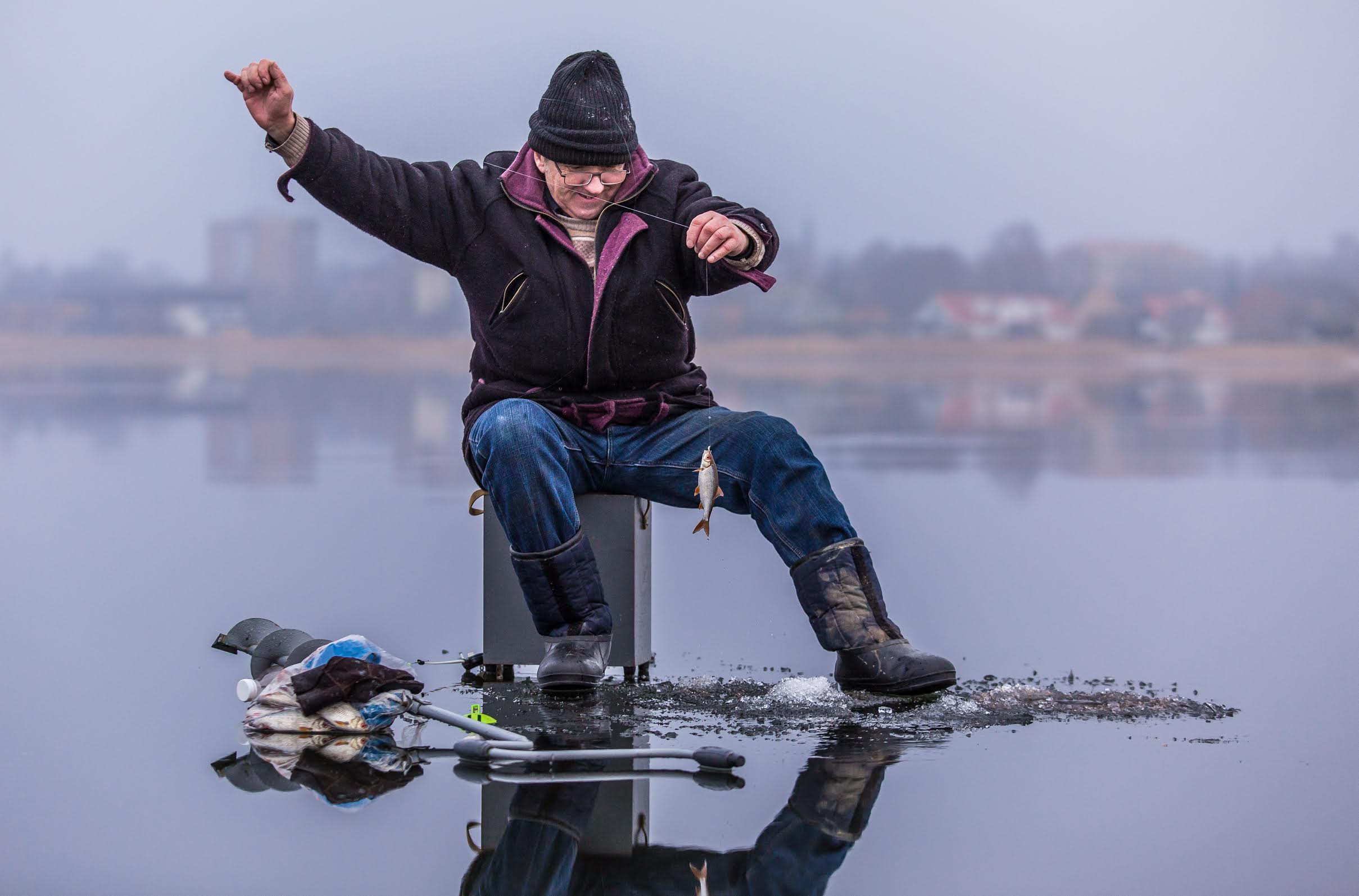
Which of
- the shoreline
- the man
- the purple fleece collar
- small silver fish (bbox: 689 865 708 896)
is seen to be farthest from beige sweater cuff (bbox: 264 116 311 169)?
the shoreline

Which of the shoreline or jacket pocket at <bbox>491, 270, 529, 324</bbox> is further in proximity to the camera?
the shoreline

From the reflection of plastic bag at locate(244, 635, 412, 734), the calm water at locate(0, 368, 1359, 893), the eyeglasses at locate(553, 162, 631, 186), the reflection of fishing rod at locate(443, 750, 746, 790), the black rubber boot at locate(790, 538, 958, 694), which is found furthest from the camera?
the eyeglasses at locate(553, 162, 631, 186)

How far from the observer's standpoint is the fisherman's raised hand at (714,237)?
2.37m

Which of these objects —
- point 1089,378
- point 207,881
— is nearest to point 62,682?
point 207,881

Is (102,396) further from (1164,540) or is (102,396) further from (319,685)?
(319,685)

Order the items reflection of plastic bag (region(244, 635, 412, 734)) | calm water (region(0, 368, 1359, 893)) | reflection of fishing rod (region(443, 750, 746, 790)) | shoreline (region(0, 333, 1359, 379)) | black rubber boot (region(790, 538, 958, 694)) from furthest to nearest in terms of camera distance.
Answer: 1. shoreline (region(0, 333, 1359, 379))
2. black rubber boot (region(790, 538, 958, 694))
3. reflection of plastic bag (region(244, 635, 412, 734))
4. reflection of fishing rod (region(443, 750, 746, 790))
5. calm water (region(0, 368, 1359, 893))

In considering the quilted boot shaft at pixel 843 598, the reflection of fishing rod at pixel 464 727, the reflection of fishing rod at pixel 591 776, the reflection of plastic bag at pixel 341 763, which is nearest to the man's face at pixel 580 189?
the quilted boot shaft at pixel 843 598

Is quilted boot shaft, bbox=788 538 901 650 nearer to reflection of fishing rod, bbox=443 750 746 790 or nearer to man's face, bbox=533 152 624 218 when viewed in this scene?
reflection of fishing rod, bbox=443 750 746 790

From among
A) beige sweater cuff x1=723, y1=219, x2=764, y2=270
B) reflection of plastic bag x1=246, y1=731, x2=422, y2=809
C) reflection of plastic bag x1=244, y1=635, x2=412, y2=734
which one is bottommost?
reflection of plastic bag x1=246, y1=731, x2=422, y2=809

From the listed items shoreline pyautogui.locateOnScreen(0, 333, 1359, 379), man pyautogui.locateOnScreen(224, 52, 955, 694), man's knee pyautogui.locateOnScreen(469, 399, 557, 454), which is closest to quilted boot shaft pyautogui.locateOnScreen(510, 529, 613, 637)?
man pyautogui.locateOnScreen(224, 52, 955, 694)

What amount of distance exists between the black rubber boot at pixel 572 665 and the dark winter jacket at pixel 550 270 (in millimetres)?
374

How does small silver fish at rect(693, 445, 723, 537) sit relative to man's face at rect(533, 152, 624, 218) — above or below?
below

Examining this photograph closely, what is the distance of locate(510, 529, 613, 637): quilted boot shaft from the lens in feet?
7.54

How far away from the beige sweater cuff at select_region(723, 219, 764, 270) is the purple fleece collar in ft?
0.74
